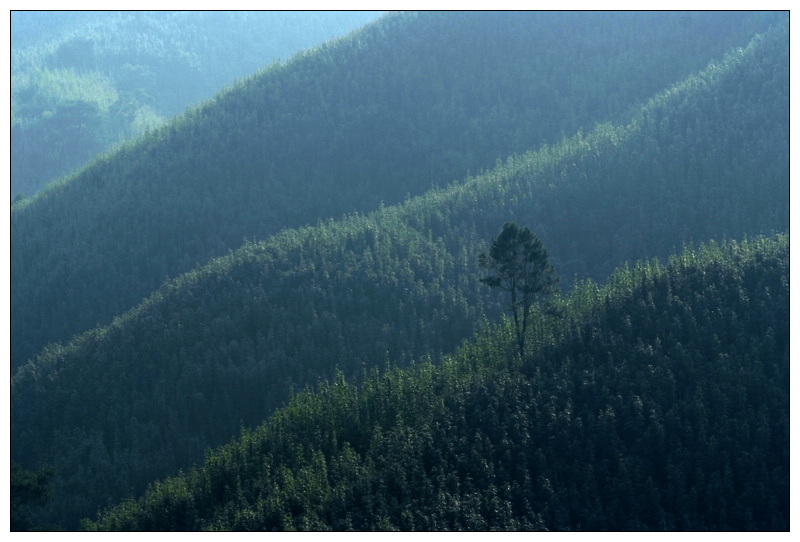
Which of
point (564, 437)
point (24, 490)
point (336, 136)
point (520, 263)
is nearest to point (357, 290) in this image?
point (520, 263)

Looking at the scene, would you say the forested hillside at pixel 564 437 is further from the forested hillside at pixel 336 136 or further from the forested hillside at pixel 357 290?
the forested hillside at pixel 336 136

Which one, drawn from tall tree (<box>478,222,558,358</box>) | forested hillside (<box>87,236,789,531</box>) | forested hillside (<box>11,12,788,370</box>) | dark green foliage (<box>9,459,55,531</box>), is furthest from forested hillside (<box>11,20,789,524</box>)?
forested hillside (<box>11,12,788,370</box>)

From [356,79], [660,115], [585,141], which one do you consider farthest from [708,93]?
[356,79]

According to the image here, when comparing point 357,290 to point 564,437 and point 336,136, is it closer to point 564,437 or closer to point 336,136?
point 564,437

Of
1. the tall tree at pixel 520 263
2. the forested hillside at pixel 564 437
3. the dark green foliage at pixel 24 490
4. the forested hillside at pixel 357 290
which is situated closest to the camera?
the forested hillside at pixel 564 437

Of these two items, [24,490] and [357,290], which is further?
[357,290]

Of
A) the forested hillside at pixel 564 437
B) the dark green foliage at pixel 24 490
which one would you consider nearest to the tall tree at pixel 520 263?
the forested hillside at pixel 564 437
